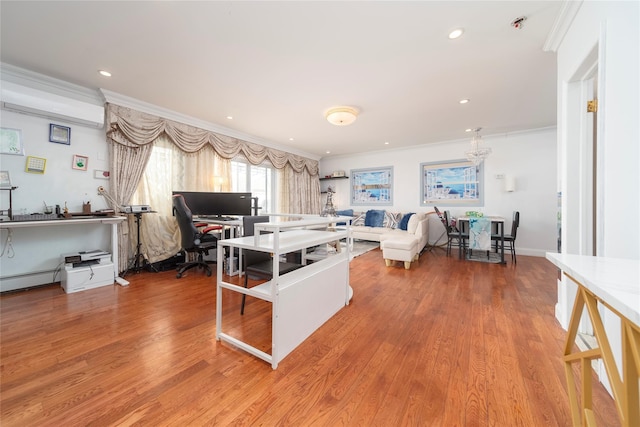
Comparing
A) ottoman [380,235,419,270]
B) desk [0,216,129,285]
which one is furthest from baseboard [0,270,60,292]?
ottoman [380,235,419,270]

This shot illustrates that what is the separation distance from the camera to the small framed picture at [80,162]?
2.89 metres

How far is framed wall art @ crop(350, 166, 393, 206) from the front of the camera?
6012 millimetres

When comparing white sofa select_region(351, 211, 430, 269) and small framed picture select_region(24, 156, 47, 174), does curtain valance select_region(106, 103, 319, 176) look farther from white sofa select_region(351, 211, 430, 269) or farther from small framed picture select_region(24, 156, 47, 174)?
white sofa select_region(351, 211, 430, 269)

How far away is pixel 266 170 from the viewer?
5500 millimetres

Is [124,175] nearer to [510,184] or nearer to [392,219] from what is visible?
[392,219]

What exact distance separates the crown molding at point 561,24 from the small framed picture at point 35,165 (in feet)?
16.8

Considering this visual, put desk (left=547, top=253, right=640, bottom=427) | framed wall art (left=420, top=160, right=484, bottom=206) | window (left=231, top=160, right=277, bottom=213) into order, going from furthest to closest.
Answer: framed wall art (left=420, top=160, right=484, bottom=206), window (left=231, top=160, right=277, bottom=213), desk (left=547, top=253, right=640, bottom=427)

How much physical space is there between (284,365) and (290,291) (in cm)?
45

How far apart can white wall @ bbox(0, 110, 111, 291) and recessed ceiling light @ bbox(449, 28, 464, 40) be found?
4181 mm

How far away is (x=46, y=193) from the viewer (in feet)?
8.97

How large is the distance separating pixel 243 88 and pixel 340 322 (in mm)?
2830

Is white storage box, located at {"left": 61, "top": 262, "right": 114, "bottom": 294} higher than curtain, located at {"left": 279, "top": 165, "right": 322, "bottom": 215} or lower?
lower

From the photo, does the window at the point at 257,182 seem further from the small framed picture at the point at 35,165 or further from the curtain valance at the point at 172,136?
the small framed picture at the point at 35,165

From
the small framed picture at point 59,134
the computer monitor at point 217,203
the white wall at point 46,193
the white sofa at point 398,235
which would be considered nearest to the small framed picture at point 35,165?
the white wall at point 46,193
